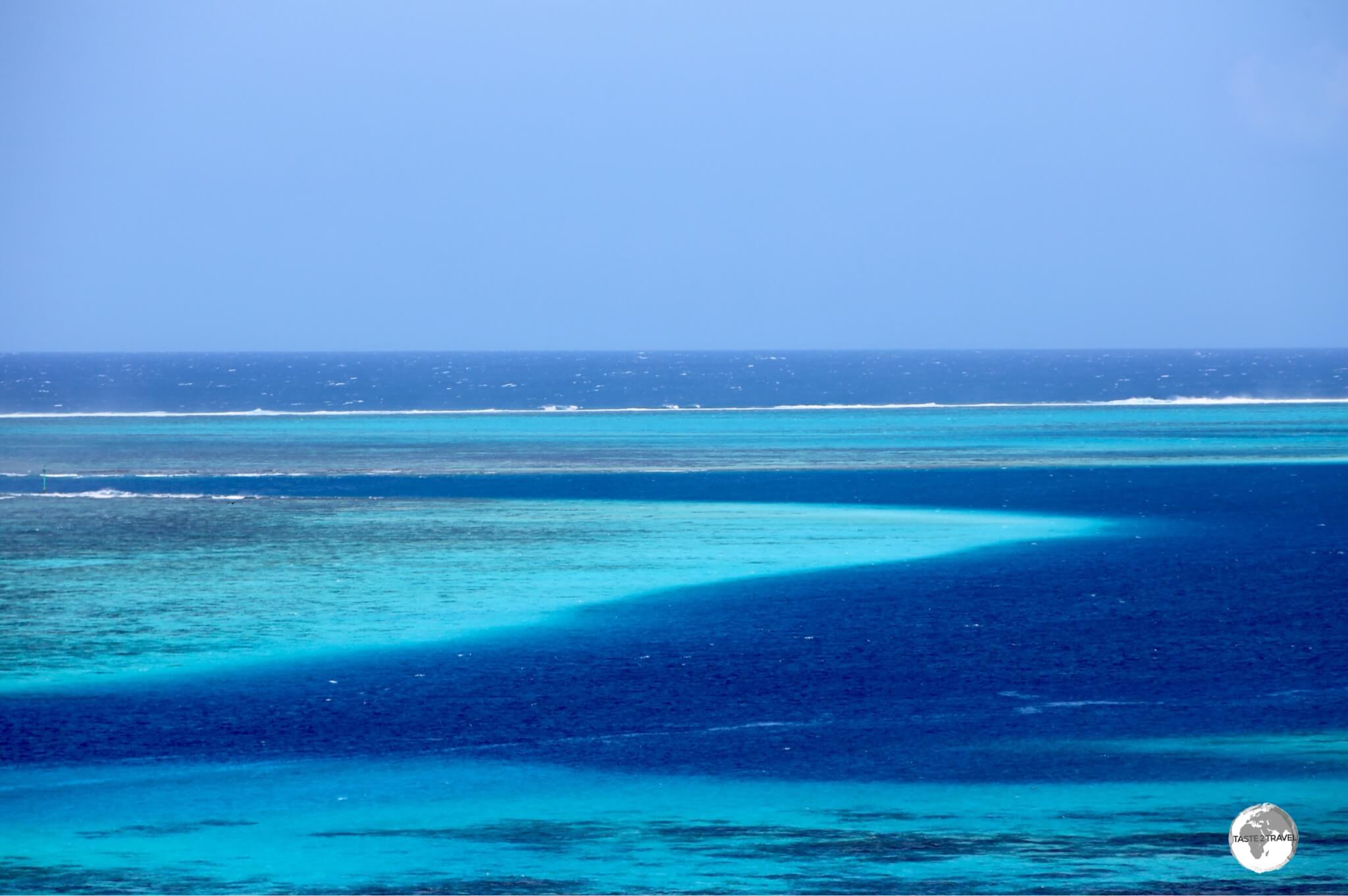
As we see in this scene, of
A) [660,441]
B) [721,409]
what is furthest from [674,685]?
[721,409]

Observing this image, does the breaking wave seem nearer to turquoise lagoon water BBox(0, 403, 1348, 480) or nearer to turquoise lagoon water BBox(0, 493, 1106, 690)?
turquoise lagoon water BBox(0, 403, 1348, 480)

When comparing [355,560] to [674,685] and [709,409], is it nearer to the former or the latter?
[674,685]

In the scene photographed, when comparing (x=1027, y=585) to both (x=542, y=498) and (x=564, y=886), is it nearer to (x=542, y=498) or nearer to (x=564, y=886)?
(x=564, y=886)

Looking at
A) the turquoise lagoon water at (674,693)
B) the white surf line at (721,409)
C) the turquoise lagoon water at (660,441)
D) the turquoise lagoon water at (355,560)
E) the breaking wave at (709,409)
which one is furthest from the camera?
the breaking wave at (709,409)

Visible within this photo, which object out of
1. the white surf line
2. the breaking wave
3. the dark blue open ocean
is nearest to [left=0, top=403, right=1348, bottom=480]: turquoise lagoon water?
the white surf line

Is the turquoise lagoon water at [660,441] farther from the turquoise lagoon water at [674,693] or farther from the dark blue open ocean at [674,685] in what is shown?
the turquoise lagoon water at [674,693]

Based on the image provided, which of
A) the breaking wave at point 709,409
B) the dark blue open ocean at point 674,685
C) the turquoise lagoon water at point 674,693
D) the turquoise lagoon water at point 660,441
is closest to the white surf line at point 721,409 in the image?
the breaking wave at point 709,409

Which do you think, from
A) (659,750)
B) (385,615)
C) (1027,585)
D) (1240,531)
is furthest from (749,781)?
(1240,531)
